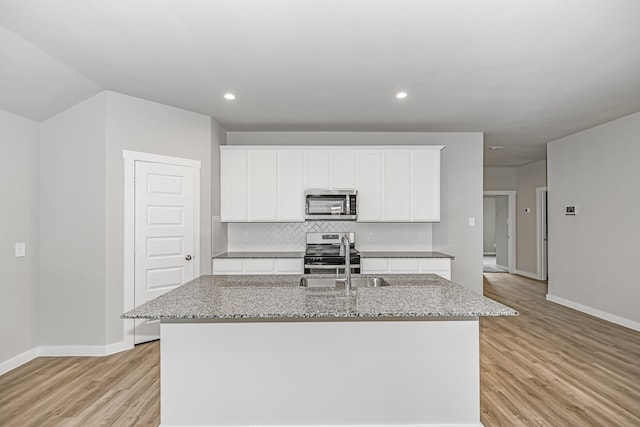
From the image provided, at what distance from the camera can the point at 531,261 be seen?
25.5 ft

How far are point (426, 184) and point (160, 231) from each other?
3.23 metres

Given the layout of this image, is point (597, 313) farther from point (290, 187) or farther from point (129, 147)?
point (129, 147)

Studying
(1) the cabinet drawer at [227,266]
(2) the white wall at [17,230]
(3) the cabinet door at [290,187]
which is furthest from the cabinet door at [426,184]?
(2) the white wall at [17,230]

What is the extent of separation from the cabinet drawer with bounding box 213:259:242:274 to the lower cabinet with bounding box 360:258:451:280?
1488 mm

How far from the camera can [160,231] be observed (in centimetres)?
388

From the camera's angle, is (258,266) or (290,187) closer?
(258,266)

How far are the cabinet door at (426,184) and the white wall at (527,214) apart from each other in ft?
13.1

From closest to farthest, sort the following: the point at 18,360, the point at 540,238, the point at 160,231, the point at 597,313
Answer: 1. the point at 18,360
2. the point at 160,231
3. the point at 597,313
4. the point at 540,238

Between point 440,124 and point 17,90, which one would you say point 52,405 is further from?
point 440,124

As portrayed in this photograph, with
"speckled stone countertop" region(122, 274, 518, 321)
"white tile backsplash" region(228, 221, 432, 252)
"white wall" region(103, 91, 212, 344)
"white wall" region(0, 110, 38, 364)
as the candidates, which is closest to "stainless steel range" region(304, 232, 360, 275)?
"white tile backsplash" region(228, 221, 432, 252)

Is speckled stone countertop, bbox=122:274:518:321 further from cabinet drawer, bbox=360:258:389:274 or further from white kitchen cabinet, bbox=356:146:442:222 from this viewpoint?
white kitchen cabinet, bbox=356:146:442:222

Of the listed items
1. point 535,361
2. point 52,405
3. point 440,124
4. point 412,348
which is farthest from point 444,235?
point 52,405

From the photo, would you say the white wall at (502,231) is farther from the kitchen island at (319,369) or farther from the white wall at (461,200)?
the kitchen island at (319,369)

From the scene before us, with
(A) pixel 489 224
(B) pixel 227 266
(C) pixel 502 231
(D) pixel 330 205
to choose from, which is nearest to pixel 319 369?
(B) pixel 227 266
